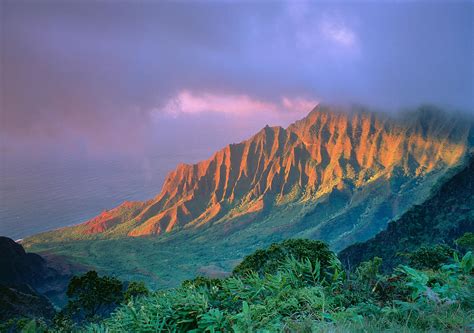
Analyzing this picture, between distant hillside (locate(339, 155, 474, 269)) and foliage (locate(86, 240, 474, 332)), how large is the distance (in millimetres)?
68770

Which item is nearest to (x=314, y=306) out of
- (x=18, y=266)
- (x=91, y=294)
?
(x=91, y=294)

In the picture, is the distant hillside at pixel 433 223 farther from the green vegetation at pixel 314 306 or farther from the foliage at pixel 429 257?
the green vegetation at pixel 314 306

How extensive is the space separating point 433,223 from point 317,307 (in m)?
84.1

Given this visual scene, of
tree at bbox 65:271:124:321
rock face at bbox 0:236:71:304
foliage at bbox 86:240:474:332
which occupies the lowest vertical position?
rock face at bbox 0:236:71:304

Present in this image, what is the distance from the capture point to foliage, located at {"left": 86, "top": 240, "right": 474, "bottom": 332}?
485 centimetres

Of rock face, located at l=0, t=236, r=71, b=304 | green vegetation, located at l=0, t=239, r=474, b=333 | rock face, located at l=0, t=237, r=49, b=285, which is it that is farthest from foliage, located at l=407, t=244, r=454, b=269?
rock face, located at l=0, t=237, r=49, b=285

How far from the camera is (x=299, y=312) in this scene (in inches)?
217

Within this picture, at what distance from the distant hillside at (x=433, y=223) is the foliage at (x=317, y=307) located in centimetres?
6877

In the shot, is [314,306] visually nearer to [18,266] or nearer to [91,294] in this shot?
[91,294]

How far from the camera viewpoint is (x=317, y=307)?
18.1 ft

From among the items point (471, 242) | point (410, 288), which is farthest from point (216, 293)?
point (471, 242)

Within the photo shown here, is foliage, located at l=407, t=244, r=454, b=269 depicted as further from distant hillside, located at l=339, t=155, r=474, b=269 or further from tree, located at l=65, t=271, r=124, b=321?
distant hillside, located at l=339, t=155, r=474, b=269

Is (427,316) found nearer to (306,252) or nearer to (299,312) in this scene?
(299,312)

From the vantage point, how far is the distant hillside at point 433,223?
7206 cm
